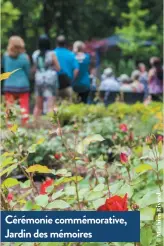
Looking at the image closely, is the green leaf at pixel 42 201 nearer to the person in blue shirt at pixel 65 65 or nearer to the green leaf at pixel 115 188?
Result: the green leaf at pixel 115 188

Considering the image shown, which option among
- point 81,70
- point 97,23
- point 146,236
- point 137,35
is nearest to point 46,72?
point 81,70

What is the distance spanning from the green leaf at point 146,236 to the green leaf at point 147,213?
52 millimetres

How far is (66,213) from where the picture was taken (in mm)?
1745

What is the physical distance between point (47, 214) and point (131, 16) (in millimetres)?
32541

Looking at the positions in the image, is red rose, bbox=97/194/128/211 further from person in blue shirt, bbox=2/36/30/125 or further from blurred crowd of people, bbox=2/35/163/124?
person in blue shirt, bbox=2/36/30/125

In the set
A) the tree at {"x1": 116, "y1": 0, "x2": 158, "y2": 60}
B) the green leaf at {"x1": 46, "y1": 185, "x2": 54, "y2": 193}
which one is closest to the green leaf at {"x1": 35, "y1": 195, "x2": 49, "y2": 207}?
the green leaf at {"x1": 46, "y1": 185, "x2": 54, "y2": 193}

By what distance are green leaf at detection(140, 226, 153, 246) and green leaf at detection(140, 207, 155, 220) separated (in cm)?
5

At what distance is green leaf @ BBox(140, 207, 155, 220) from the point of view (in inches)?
68.1

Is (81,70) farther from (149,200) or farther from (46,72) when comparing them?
(149,200)

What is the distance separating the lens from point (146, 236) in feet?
5.76

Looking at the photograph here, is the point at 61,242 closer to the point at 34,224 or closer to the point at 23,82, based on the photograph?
the point at 34,224

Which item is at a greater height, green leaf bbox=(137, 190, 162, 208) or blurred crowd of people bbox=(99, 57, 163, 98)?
blurred crowd of people bbox=(99, 57, 163, 98)

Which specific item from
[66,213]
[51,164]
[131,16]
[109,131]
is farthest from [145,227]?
[131,16]

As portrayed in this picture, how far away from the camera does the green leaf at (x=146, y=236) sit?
1745 millimetres
